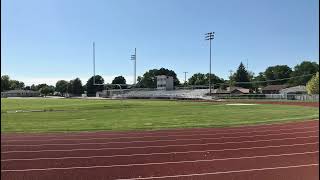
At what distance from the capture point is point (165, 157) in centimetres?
1263

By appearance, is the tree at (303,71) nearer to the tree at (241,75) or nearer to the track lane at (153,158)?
the tree at (241,75)

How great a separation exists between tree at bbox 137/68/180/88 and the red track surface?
511 ft

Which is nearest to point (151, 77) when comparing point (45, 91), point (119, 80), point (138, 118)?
point (119, 80)

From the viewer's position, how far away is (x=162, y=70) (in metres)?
186

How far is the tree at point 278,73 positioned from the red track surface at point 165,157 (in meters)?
152

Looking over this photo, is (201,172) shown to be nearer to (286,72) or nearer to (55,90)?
(286,72)

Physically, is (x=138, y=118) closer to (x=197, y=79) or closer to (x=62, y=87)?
(x=197, y=79)

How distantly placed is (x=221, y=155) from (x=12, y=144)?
7.64 meters

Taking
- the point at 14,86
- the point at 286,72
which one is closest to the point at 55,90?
the point at 14,86

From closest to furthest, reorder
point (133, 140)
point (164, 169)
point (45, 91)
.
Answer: point (164, 169), point (133, 140), point (45, 91)

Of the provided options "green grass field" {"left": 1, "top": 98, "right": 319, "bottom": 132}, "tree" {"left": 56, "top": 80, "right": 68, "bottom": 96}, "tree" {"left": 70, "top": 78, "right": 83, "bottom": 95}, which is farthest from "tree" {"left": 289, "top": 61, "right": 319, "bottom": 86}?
"green grass field" {"left": 1, "top": 98, "right": 319, "bottom": 132}

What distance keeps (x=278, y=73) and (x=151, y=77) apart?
4672 centimetres

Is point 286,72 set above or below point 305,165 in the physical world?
above

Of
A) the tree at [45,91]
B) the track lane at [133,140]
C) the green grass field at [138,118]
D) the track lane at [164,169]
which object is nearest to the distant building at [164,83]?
the tree at [45,91]
